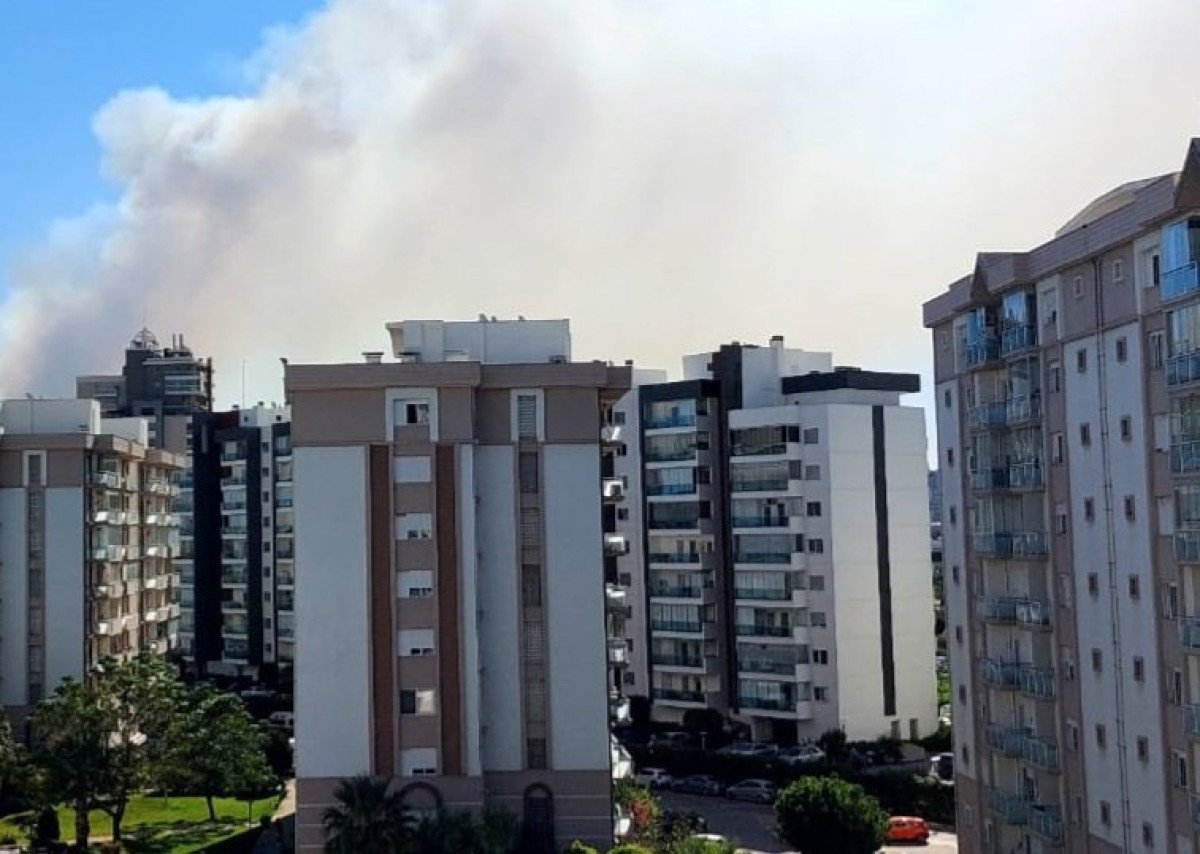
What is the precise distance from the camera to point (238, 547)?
92688 millimetres

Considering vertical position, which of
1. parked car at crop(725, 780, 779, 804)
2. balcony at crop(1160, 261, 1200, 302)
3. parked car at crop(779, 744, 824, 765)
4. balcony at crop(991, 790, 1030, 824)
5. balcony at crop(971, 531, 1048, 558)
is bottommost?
parked car at crop(725, 780, 779, 804)

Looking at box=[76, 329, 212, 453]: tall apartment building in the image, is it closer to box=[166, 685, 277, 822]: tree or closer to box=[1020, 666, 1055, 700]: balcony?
box=[166, 685, 277, 822]: tree

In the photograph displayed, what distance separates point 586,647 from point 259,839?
52.4 feet

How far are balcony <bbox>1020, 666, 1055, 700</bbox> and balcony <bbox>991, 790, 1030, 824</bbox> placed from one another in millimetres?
2828

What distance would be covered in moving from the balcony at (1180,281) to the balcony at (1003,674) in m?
12.3

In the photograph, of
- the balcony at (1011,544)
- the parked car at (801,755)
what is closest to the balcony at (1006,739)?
the balcony at (1011,544)

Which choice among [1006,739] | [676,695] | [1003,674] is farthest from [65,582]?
[1006,739]

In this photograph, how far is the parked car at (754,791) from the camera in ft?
208

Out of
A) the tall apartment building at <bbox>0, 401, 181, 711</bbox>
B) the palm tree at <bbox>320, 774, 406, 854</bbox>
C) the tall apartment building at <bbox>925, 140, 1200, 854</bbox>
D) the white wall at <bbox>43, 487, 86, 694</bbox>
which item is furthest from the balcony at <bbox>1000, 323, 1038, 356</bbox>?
the white wall at <bbox>43, 487, 86, 694</bbox>

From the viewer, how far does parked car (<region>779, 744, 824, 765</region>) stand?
217ft

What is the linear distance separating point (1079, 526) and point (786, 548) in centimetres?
3434

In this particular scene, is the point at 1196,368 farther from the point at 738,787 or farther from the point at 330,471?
the point at 738,787

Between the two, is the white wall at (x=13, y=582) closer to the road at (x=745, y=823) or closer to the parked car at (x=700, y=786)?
the road at (x=745, y=823)

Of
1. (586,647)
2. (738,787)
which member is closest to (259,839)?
(586,647)
